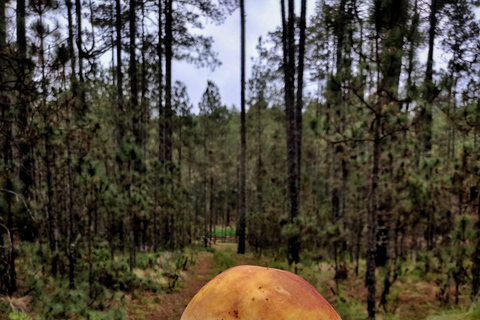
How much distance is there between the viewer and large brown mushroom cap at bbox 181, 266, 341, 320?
0.76 metres

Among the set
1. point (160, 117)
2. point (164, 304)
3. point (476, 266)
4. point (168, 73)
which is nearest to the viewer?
point (476, 266)

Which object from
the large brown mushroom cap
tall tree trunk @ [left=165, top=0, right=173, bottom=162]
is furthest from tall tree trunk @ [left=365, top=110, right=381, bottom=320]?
tall tree trunk @ [left=165, top=0, right=173, bottom=162]

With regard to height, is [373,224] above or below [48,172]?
below

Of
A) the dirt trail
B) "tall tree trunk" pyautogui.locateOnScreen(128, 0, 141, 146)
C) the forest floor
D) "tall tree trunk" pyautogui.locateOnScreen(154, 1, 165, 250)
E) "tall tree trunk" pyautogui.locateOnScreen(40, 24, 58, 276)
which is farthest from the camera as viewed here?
"tall tree trunk" pyautogui.locateOnScreen(154, 1, 165, 250)

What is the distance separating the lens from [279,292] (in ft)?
2.64

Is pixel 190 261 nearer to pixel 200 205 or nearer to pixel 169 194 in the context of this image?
pixel 169 194

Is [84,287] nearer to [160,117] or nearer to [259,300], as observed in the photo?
[259,300]

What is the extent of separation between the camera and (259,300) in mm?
778

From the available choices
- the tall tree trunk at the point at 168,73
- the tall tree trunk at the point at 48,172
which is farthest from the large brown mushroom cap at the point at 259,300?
the tall tree trunk at the point at 168,73

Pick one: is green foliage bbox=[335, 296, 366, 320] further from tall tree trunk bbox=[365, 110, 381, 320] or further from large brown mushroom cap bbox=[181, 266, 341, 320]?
large brown mushroom cap bbox=[181, 266, 341, 320]

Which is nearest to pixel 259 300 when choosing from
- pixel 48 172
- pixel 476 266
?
pixel 48 172

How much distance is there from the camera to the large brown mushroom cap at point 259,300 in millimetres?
759

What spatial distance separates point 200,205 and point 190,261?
→ 27768 millimetres

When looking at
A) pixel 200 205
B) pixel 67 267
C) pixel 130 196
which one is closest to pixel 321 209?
pixel 130 196
